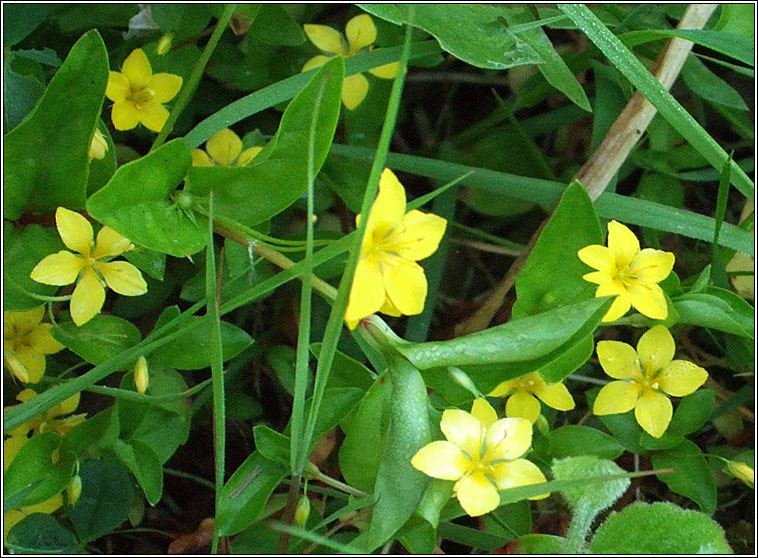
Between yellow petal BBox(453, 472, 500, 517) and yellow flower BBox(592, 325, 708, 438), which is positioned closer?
yellow petal BBox(453, 472, 500, 517)

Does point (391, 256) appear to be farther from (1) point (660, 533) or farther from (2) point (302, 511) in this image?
(1) point (660, 533)

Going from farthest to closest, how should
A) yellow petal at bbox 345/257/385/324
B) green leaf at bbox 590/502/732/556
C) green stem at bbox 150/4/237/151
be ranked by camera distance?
green stem at bbox 150/4/237/151
green leaf at bbox 590/502/732/556
yellow petal at bbox 345/257/385/324

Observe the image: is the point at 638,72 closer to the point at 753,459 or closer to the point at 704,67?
the point at 704,67

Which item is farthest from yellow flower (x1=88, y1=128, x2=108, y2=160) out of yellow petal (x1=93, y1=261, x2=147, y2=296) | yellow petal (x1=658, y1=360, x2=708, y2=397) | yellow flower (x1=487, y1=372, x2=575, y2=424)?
yellow petal (x1=658, y1=360, x2=708, y2=397)

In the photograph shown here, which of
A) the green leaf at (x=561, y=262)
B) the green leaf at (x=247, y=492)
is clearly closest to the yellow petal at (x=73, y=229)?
the green leaf at (x=247, y=492)

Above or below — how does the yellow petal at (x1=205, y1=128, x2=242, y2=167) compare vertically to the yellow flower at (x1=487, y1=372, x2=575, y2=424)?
above

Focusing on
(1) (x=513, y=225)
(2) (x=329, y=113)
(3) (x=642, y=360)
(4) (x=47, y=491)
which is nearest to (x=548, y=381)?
(3) (x=642, y=360)

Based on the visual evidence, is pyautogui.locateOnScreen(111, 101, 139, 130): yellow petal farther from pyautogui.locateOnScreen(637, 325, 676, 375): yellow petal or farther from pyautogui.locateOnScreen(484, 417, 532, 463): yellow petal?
pyautogui.locateOnScreen(637, 325, 676, 375): yellow petal
